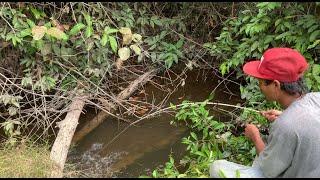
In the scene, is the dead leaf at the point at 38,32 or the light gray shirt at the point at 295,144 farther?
the dead leaf at the point at 38,32

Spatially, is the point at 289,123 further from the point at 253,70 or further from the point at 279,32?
the point at 279,32

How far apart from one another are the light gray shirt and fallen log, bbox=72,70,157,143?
2601mm

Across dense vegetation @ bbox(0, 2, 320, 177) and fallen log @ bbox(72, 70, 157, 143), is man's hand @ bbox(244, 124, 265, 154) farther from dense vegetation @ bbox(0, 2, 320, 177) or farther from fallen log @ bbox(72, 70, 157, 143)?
fallen log @ bbox(72, 70, 157, 143)

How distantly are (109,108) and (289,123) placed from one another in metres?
2.79

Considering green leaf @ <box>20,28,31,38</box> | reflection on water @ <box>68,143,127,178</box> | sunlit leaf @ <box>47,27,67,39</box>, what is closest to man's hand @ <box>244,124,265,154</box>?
reflection on water @ <box>68,143,127,178</box>

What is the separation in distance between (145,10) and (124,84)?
1.02 metres

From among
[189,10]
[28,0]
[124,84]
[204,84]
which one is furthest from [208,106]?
[28,0]

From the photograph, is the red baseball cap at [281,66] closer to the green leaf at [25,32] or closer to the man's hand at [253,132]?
the man's hand at [253,132]

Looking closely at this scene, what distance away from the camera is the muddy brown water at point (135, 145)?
14.0 ft

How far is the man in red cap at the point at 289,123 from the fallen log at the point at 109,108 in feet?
7.99

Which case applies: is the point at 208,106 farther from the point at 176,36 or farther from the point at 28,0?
the point at 28,0

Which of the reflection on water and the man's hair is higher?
Answer: the man's hair

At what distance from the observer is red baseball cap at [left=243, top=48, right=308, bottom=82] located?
2.49 meters

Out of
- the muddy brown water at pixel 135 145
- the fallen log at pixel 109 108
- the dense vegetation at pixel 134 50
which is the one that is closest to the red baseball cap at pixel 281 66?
the dense vegetation at pixel 134 50
